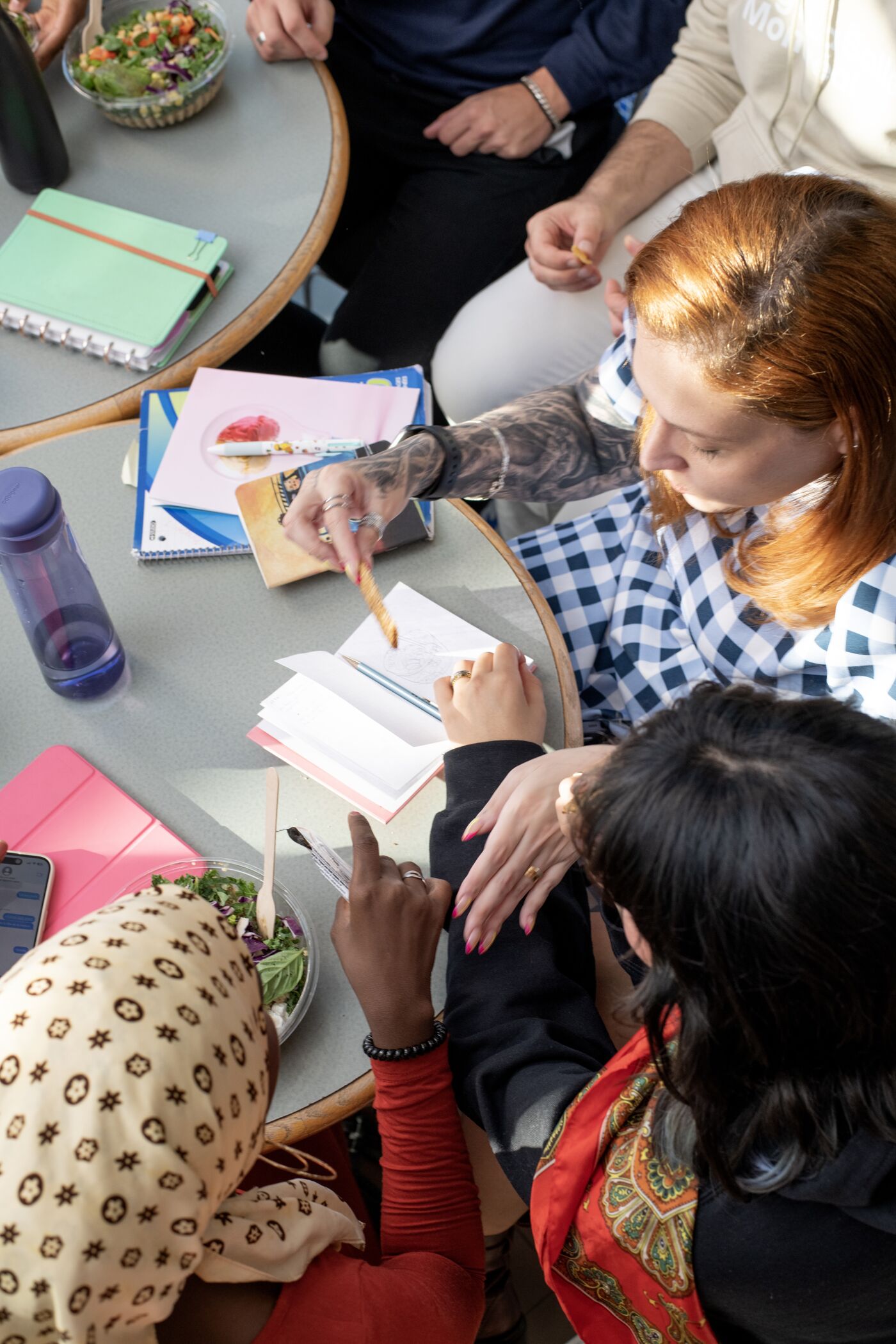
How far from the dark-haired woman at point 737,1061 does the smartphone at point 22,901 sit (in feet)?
1.63

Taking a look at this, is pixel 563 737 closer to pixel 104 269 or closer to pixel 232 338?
pixel 232 338

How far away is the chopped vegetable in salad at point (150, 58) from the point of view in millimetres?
1640

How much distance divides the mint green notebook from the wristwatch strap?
389 millimetres

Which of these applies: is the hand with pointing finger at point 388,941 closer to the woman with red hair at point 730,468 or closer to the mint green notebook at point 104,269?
the woman with red hair at point 730,468

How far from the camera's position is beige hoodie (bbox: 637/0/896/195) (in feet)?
4.95

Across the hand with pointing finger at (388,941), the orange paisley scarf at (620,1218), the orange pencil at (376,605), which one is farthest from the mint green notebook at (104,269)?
the orange paisley scarf at (620,1218)

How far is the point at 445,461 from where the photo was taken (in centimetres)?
134

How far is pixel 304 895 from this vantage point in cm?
108

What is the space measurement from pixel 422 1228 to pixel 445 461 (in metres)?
0.87

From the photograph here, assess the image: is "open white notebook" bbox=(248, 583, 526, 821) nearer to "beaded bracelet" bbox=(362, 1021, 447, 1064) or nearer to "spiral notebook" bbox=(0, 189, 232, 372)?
"beaded bracelet" bbox=(362, 1021, 447, 1064)

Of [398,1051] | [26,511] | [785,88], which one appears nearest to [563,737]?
[398,1051]

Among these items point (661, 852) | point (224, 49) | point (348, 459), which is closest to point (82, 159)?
point (224, 49)

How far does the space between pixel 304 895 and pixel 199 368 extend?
0.77m

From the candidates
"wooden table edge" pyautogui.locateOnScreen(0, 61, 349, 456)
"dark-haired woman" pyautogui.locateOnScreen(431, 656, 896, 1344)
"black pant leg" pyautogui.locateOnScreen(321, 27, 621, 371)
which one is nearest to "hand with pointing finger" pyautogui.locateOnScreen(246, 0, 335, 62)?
"wooden table edge" pyautogui.locateOnScreen(0, 61, 349, 456)
